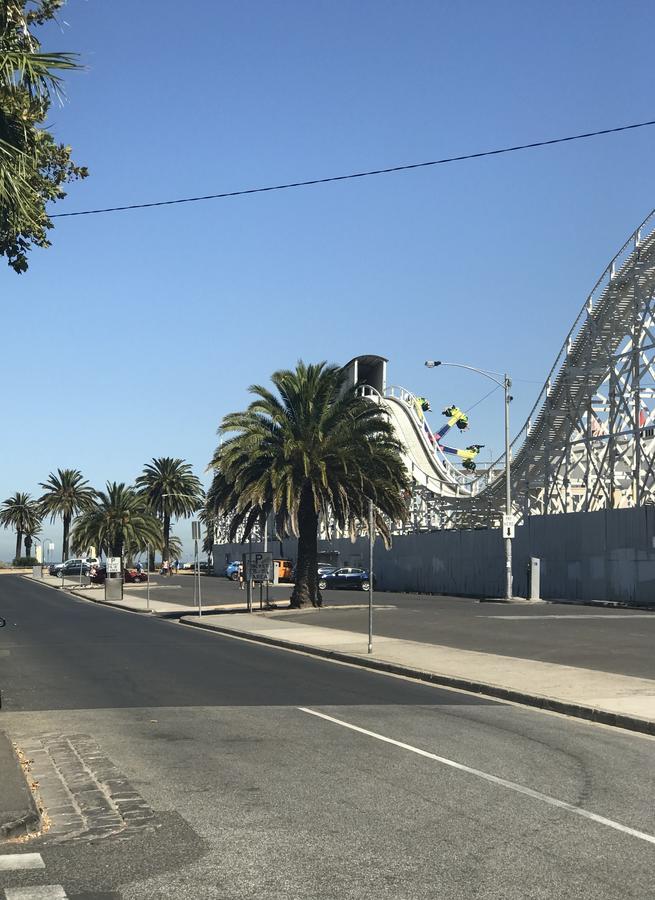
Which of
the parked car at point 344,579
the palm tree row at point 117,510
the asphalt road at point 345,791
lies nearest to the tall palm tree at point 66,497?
the palm tree row at point 117,510

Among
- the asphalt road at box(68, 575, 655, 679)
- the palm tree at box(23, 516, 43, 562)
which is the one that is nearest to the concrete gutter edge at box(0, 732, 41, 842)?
the asphalt road at box(68, 575, 655, 679)

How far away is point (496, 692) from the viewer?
15.9 meters

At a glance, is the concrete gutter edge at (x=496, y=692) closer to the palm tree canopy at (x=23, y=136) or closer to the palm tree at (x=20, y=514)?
the palm tree canopy at (x=23, y=136)

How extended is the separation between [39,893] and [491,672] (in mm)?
12815

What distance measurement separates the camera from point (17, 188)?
33.2 feet

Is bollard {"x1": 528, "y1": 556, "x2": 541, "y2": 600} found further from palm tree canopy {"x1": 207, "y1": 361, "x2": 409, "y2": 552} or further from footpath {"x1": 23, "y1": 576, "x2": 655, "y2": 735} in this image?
footpath {"x1": 23, "y1": 576, "x2": 655, "y2": 735}

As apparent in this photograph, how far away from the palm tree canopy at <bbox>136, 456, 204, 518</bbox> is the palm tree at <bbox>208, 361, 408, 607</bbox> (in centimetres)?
6824

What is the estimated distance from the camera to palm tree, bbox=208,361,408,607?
3806 cm

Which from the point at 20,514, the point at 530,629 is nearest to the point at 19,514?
the point at 20,514

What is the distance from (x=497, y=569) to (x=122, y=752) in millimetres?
49629

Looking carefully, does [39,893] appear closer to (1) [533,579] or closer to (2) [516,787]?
(2) [516,787]

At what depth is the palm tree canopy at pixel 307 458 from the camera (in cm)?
3800

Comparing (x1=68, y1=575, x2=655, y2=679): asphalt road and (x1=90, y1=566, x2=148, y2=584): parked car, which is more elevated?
(x1=90, y1=566, x2=148, y2=584): parked car

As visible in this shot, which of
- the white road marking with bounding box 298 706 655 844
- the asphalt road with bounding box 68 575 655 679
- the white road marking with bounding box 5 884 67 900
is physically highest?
the asphalt road with bounding box 68 575 655 679
